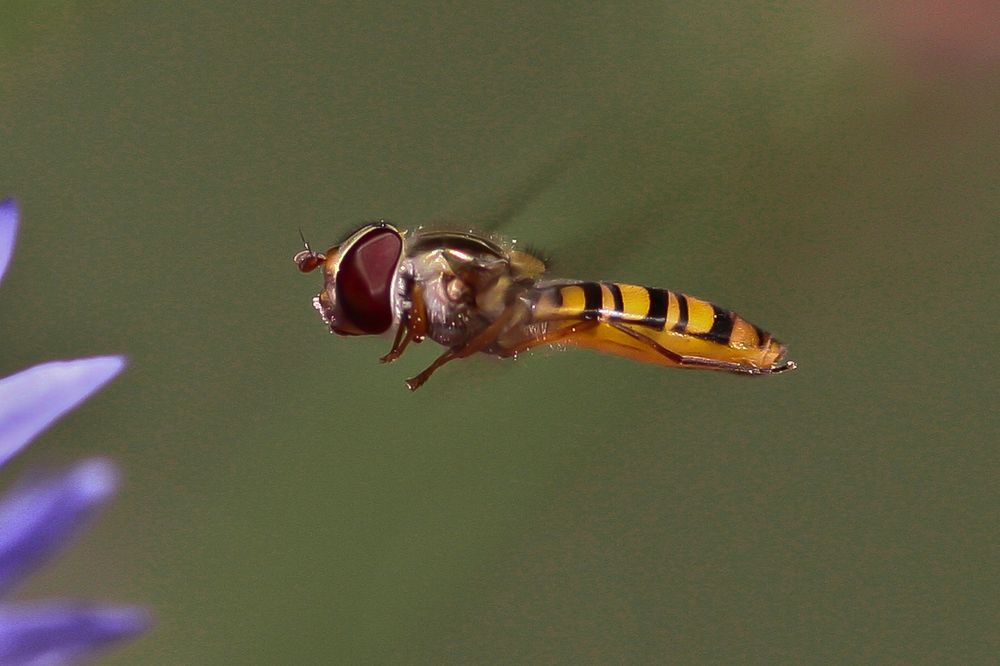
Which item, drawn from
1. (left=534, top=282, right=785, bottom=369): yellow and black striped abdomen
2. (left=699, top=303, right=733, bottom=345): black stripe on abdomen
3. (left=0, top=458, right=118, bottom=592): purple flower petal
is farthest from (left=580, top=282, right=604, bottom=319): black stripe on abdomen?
(left=0, top=458, right=118, bottom=592): purple flower petal

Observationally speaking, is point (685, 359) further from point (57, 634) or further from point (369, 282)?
point (57, 634)

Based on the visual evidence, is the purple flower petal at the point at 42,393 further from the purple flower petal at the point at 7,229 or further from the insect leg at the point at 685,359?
the insect leg at the point at 685,359

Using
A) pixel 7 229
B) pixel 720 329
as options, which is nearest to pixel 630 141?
pixel 720 329

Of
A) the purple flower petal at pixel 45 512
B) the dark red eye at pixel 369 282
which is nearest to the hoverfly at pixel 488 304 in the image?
the dark red eye at pixel 369 282

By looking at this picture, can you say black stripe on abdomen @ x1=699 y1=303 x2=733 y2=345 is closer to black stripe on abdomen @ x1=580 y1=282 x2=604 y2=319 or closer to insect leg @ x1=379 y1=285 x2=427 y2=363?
black stripe on abdomen @ x1=580 y1=282 x2=604 y2=319

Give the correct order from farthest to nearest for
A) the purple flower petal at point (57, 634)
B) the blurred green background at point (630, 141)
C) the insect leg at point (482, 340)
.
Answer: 1. the blurred green background at point (630, 141)
2. the insect leg at point (482, 340)
3. the purple flower petal at point (57, 634)
